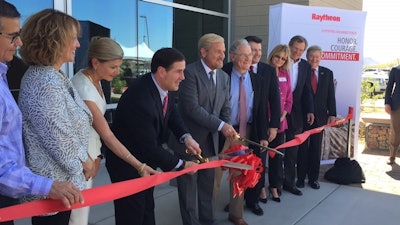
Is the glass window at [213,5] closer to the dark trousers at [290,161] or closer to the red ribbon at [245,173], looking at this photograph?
the dark trousers at [290,161]

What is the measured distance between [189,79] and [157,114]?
3.21ft

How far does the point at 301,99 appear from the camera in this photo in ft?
17.2

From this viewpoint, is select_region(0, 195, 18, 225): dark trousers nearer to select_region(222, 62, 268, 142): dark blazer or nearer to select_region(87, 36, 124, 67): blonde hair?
select_region(87, 36, 124, 67): blonde hair

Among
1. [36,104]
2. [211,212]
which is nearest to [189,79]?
[211,212]

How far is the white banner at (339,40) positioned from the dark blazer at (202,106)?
2.49 meters

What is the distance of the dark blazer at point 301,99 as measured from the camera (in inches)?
199

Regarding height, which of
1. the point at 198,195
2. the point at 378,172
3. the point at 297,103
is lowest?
the point at 378,172

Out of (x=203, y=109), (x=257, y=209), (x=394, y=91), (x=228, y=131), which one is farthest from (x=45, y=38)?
(x=394, y=91)

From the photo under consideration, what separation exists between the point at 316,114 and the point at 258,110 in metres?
1.57

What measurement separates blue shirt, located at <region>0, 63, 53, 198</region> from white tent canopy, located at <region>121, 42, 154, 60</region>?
5084mm

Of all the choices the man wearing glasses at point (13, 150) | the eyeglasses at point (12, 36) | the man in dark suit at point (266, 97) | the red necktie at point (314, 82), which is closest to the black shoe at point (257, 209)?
the man in dark suit at point (266, 97)

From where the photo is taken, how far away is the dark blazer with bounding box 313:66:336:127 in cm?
536

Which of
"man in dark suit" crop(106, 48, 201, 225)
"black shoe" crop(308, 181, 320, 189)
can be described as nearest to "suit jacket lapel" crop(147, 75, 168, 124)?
"man in dark suit" crop(106, 48, 201, 225)

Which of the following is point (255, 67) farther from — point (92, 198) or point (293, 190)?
point (92, 198)
